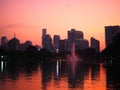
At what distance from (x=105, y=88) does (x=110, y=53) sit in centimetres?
12201

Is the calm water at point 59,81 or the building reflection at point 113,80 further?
the building reflection at point 113,80

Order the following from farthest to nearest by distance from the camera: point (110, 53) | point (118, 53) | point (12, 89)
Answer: point (110, 53) → point (118, 53) → point (12, 89)

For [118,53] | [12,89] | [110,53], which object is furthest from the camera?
[110,53]

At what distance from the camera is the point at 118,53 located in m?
147

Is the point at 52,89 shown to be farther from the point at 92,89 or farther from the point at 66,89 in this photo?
the point at 92,89

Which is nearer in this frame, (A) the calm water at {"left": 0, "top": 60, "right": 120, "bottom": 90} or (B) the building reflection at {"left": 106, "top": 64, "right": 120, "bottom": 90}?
(A) the calm water at {"left": 0, "top": 60, "right": 120, "bottom": 90}

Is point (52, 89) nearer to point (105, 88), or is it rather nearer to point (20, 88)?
point (20, 88)

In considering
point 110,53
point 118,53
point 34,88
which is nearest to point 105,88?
point 34,88

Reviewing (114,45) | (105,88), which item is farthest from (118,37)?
(105,88)

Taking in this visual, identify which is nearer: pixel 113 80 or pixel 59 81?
pixel 59 81

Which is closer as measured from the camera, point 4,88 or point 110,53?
point 4,88

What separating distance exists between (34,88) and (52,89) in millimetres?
1926

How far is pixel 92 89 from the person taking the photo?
115 ft

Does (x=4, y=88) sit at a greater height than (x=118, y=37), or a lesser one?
lesser
